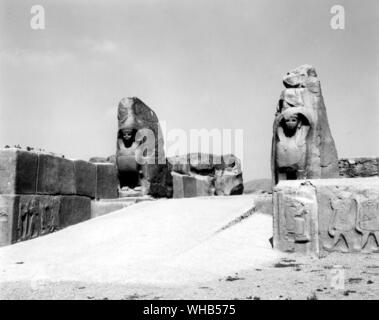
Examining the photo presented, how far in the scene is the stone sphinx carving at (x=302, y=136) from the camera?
7644 mm

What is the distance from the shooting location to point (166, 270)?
5012mm

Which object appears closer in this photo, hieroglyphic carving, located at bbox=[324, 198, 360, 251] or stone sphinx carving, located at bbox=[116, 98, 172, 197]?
hieroglyphic carving, located at bbox=[324, 198, 360, 251]

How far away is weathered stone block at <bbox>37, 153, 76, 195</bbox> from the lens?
26.7 ft

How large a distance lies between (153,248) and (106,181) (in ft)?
14.6

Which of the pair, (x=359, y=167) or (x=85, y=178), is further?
(x=359, y=167)

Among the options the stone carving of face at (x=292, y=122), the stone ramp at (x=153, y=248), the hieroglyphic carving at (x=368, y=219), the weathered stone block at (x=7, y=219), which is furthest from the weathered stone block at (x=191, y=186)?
the hieroglyphic carving at (x=368, y=219)

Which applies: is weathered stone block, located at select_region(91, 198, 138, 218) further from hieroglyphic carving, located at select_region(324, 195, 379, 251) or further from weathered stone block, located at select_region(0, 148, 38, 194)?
hieroglyphic carving, located at select_region(324, 195, 379, 251)

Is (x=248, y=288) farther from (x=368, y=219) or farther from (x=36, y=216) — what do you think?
(x=36, y=216)

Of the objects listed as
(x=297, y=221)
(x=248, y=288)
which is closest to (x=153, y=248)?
(x=297, y=221)

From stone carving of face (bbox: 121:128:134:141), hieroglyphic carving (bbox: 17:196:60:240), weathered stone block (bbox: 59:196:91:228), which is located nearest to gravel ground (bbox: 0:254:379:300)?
hieroglyphic carving (bbox: 17:196:60:240)

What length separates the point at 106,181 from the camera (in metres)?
10.3

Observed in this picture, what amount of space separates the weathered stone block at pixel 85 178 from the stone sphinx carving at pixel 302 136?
3.84 metres
